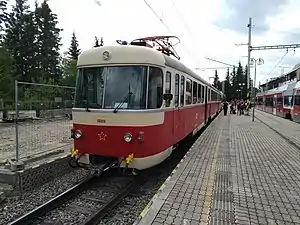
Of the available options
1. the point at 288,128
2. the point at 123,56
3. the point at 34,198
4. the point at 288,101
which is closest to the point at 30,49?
the point at 288,101

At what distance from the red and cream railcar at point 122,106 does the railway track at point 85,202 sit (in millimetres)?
658

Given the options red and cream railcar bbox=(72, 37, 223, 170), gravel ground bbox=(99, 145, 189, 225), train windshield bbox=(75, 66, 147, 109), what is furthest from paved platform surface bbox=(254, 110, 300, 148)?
train windshield bbox=(75, 66, 147, 109)

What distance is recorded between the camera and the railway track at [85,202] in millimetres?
5547

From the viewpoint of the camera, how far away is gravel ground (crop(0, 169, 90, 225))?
5.85 m

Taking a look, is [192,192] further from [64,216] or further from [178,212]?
[64,216]

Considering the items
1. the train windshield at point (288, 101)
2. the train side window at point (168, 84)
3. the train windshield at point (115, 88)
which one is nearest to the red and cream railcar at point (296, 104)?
the train windshield at point (288, 101)

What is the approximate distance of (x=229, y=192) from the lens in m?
5.99

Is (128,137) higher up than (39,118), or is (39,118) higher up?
(39,118)

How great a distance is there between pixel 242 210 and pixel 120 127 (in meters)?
2.98

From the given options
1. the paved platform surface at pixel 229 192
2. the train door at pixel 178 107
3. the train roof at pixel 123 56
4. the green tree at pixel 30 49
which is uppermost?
the green tree at pixel 30 49

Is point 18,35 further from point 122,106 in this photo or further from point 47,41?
point 122,106

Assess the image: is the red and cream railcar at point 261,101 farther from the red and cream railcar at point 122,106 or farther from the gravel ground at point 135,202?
the red and cream railcar at point 122,106

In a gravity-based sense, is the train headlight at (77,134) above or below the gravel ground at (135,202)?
above

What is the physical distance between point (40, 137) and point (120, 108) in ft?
16.2
